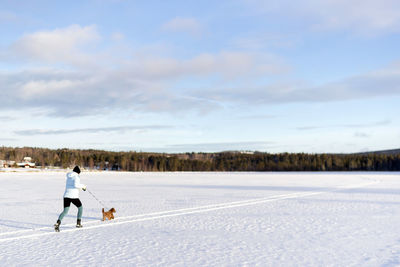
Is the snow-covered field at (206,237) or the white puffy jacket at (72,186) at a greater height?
the white puffy jacket at (72,186)

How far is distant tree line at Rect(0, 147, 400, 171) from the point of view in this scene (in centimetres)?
13488

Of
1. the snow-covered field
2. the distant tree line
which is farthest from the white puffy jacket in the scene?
the distant tree line

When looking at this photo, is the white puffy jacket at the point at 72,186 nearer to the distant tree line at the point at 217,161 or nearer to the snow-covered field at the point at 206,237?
the snow-covered field at the point at 206,237

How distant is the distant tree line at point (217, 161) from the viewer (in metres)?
135

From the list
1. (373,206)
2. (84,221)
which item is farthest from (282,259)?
(373,206)

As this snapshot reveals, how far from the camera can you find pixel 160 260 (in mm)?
8297

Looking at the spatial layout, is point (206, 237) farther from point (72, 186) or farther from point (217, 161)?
point (217, 161)

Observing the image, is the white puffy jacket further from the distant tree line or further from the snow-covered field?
the distant tree line

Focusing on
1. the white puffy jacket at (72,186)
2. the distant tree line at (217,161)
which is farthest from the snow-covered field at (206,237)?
the distant tree line at (217,161)

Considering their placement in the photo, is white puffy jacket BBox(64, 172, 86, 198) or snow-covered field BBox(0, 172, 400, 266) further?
white puffy jacket BBox(64, 172, 86, 198)

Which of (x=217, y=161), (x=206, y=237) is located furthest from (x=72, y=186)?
(x=217, y=161)

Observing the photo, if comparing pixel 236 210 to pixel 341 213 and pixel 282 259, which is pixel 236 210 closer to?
pixel 341 213

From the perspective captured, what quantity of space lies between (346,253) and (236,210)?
807 centimetres

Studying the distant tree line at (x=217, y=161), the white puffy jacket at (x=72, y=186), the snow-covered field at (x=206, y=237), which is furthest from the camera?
the distant tree line at (x=217, y=161)
